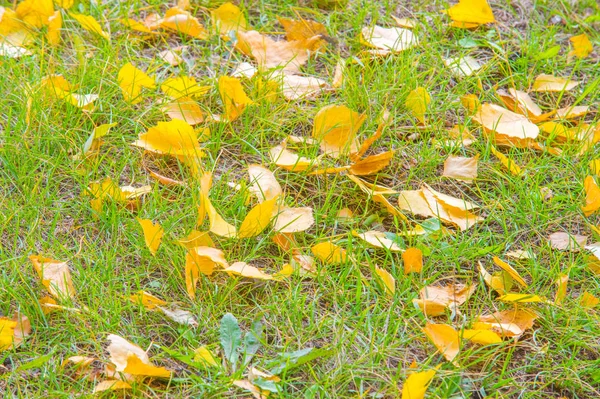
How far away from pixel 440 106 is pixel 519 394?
1063mm

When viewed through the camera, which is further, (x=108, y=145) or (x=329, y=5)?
(x=329, y=5)

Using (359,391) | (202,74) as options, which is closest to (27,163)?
(202,74)

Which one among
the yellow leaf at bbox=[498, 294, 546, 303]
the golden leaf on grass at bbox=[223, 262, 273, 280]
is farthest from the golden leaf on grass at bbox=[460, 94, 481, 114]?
the golden leaf on grass at bbox=[223, 262, 273, 280]

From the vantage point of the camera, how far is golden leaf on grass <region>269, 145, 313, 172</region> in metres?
2.13

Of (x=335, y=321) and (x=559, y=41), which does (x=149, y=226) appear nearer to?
(x=335, y=321)

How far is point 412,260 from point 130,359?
760mm

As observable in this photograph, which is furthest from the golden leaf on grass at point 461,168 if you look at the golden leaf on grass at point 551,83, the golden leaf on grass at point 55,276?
the golden leaf on grass at point 55,276

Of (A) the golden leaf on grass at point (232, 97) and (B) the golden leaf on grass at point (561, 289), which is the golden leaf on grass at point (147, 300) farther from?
(B) the golden leaf on grass at point (561, 289)

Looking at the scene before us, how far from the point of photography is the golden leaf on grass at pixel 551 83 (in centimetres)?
251

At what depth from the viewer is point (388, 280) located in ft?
6.07

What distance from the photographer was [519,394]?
5.48 feet

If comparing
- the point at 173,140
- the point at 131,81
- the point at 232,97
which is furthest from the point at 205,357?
the point at 131,81

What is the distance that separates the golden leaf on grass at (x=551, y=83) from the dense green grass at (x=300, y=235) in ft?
0.12

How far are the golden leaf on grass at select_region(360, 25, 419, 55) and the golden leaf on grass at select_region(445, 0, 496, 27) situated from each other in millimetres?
193
